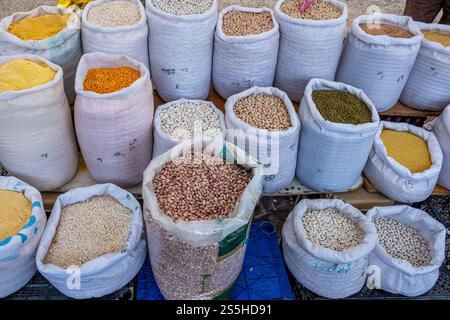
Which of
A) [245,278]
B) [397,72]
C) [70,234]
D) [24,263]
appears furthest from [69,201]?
[397,72]

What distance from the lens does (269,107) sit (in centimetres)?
183

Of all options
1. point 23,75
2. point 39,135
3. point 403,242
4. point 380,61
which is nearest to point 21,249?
point 39,135

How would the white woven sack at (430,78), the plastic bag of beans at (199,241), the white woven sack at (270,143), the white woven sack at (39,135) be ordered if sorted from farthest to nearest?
the white woven sack at (430,78)
the white woven sack at (270,143)
the white woven sack at (39,135)
the plastic bag of beans at (199,241)

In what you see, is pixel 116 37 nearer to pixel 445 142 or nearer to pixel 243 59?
pixel 243 59

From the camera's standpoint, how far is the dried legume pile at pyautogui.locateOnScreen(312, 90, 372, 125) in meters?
1.77

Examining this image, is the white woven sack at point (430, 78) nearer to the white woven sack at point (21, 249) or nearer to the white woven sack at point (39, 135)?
the white woven sack at point (39, 135)

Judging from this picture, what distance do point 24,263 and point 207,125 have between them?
0.87 metres

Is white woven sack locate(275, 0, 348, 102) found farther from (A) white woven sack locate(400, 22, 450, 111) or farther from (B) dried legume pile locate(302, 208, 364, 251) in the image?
(B) dried legume pile locate(302, 208, 364, 251)

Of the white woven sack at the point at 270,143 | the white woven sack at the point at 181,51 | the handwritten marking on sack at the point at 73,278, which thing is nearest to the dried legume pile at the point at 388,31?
the white woven sack at the point at 270,143

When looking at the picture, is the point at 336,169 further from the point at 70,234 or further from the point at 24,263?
the point at 24,263

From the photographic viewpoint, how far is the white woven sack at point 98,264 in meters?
1.46

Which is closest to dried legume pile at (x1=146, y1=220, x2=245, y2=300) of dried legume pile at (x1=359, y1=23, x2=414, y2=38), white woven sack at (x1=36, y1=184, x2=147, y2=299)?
white woven sack at (x1=36, y1=184, x2=147, y2=299)

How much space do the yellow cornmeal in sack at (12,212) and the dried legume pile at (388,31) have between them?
1.72 m

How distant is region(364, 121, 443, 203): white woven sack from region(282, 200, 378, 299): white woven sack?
241 millimetres
